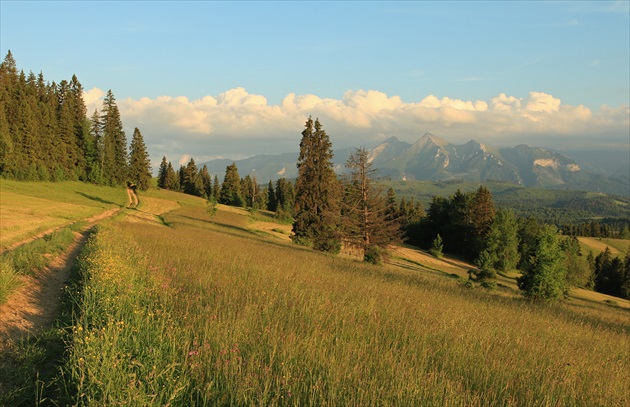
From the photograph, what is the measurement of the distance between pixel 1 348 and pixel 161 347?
11.3ft

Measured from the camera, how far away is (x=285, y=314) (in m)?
6.25

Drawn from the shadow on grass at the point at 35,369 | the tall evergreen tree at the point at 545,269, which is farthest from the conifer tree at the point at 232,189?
the shadow on grass at the point at 35,369

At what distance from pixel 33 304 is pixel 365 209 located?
971 inches

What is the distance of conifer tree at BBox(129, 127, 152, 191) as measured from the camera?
88.6m

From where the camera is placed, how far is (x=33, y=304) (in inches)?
346

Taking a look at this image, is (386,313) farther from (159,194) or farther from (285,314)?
(159,194)

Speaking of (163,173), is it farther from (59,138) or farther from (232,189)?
(59,138)

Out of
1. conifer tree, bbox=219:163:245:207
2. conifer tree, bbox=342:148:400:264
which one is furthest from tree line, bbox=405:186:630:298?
conifer tree, bbox=219:163:245:207

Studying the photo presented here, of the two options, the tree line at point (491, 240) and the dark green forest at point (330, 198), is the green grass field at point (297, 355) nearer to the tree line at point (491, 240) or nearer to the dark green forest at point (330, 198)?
the dark green forest at point (330, 198)

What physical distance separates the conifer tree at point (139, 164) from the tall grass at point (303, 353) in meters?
89.0

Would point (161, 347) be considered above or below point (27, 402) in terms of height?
above

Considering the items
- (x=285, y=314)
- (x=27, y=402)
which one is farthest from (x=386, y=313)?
(x=27, y=402)

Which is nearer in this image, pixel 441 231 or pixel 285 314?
pixel 285 314

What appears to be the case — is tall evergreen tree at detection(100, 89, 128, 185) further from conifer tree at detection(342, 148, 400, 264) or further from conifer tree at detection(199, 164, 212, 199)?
conifer tree at detection(342, 148, 400, 264)
